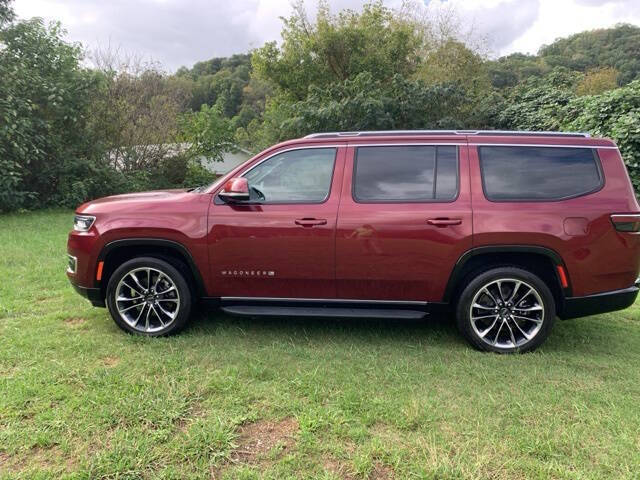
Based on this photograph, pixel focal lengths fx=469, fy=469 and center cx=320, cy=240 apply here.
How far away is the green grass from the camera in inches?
99.2

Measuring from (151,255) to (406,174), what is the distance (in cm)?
237

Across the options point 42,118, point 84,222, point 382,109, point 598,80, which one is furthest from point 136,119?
point 598,80

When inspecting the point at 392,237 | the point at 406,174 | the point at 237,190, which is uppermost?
the point at 406,174

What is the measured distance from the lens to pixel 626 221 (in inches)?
145

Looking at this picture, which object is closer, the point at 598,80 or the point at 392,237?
the point at 392,237

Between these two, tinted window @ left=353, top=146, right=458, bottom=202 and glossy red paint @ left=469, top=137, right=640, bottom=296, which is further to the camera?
tinted window @ left=353, top=146, right=458, bottom=202

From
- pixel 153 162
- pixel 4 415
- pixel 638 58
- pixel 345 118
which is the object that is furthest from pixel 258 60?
pixel 638 58

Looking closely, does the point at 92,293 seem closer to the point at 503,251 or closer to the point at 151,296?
the point at 151,296

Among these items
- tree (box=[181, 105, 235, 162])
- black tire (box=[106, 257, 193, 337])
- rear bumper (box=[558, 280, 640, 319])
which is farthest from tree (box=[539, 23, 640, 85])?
black tire (box=[106, 257, 193, 337])

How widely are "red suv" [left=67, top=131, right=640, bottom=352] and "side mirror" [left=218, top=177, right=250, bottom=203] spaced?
13 mm

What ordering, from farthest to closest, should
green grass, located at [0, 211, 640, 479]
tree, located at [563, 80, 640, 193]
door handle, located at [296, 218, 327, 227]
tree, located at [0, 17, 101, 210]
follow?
tree, located at [0, 17, 101, 210] → tree, located at [563, 80, 640, 193] → door handle, located at [296, 218, 327, 227] → green grass, located at [0, 211, 640, 479]

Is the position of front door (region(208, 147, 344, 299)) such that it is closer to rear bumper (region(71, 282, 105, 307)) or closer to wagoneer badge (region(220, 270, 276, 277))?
Answer: wagoneer badge (region(220, 270, 276, 277))

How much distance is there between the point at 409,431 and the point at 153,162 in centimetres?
1660

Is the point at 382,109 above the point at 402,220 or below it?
above
